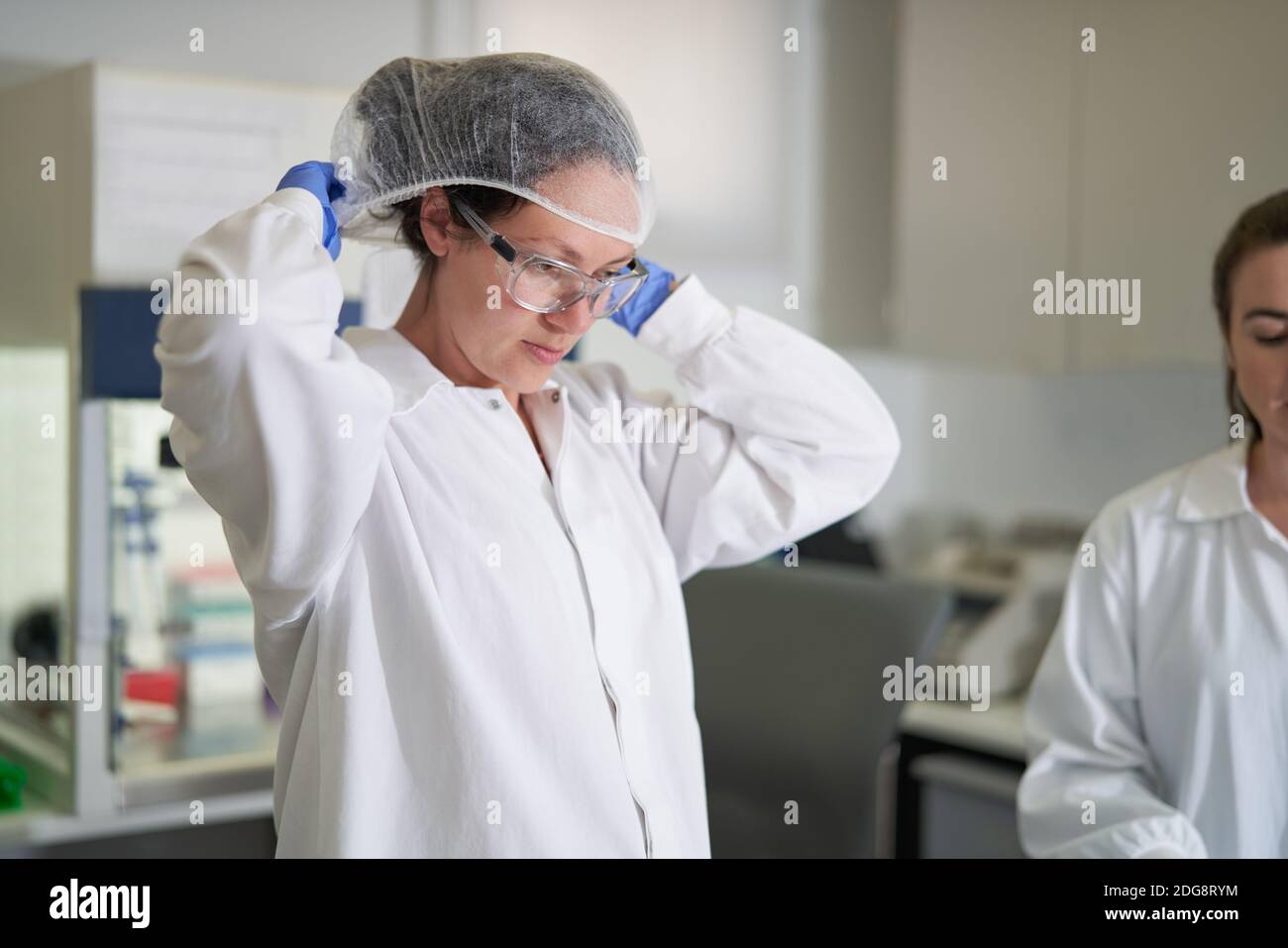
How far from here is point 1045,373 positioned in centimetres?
293

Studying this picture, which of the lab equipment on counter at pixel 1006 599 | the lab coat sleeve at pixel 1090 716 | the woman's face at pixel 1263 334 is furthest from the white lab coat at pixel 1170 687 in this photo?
the lab equipment on counter at pixel 1006 599

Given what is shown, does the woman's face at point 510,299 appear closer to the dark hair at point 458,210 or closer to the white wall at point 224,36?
the dark hair at point 458,210

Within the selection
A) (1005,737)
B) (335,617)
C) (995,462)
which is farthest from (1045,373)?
(335,617)

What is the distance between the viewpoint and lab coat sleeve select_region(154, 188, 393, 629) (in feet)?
2.63

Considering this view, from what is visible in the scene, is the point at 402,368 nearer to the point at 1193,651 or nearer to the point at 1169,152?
the point at 1193,651

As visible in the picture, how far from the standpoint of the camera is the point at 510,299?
0.97m

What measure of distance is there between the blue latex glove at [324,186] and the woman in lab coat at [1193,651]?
0.93 metres

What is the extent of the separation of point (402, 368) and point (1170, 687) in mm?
908

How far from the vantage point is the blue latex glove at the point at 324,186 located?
932mm

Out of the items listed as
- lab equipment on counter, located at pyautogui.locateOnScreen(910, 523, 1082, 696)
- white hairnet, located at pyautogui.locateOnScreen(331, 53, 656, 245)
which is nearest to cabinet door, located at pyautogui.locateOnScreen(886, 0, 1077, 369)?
lab equipment on counter, located at pyautogui.locateOnScreen(910, 523, 1082, 696)

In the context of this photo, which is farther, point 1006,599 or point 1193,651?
point 1006,599

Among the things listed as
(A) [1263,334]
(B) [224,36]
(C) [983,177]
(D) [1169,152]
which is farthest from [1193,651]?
(B) [224,36]
